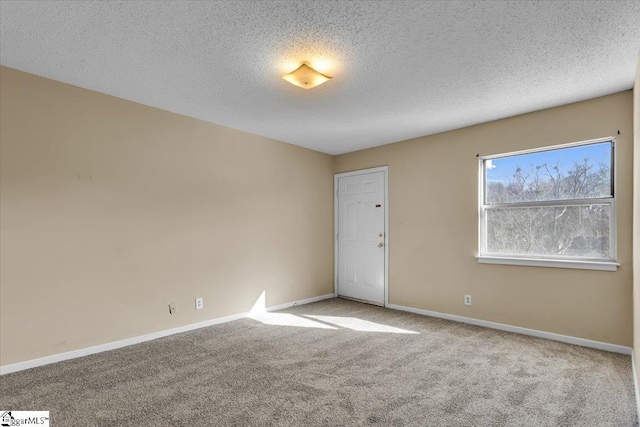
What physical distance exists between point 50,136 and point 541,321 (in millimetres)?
5143

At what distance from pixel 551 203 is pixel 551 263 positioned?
2.11 ft

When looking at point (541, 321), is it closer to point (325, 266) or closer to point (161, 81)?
point (325, 266)

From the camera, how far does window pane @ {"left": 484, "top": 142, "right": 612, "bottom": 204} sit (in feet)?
10.8

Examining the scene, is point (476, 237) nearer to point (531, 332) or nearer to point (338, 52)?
point (531, 332)

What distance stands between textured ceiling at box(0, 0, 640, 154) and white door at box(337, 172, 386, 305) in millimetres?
1803

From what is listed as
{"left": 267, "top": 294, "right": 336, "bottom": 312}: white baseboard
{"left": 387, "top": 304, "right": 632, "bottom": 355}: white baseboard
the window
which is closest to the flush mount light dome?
the window

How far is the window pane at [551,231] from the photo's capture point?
10.7 ft

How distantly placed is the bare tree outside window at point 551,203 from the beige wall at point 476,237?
0.14 meters

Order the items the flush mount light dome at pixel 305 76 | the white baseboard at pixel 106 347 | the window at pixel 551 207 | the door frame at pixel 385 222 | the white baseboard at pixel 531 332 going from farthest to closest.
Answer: the door frame at pixel 385 222, the window at pixel 551 207, the white baseboard at pixel 531 332, the white baseboard at pixel 106 347, the flush mount light dome at pixel 305 76

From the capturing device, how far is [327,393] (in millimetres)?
2365

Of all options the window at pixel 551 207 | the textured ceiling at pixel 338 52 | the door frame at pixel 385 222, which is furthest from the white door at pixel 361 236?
the textured ceiling at pixel 338 52

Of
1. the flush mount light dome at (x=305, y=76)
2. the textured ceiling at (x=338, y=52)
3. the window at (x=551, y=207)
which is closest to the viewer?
the textured ceiling at (x=338, y=52)

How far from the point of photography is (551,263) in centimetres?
345

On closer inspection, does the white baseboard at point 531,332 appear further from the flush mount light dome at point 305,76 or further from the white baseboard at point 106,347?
the flush mount light dome at point 305,76
